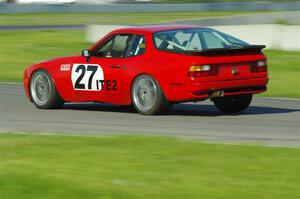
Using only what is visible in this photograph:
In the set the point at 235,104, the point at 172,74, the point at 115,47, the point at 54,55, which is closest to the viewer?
the point at 172,74

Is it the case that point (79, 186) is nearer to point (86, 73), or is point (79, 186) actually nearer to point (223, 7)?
point (86, 73)

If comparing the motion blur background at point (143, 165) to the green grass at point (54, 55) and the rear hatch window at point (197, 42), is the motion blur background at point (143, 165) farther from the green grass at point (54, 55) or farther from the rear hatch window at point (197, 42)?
the green grass at point (54, 55)

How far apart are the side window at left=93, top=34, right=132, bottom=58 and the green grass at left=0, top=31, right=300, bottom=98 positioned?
4.50m

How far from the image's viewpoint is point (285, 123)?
13.0m

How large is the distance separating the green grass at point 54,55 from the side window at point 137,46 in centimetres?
452

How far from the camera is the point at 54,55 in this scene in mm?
27047

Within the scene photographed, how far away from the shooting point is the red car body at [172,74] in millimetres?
13180

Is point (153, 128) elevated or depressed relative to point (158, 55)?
depressed

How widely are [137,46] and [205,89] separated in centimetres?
147

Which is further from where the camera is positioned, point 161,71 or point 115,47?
point 115,47

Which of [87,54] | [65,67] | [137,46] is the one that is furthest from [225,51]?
[65,67]

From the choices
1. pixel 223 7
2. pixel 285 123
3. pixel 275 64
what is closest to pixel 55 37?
pixel 275 64

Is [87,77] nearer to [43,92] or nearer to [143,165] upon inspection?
[43,92]

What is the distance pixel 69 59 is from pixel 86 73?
557 millimetres
